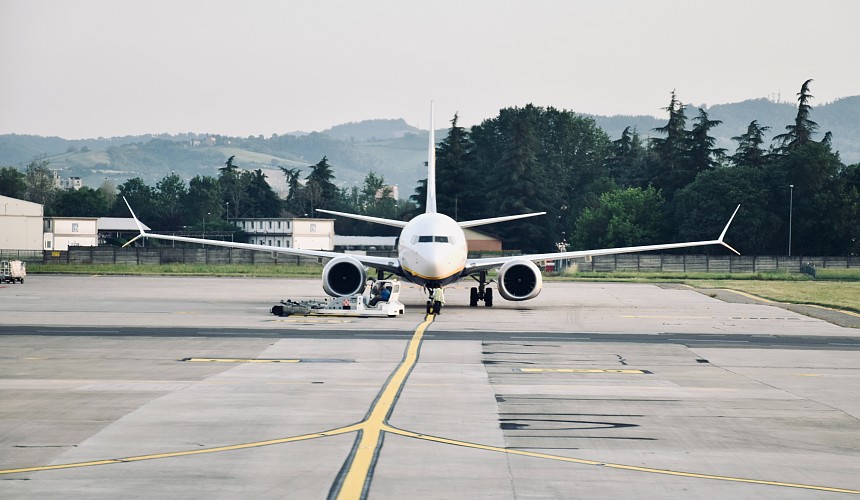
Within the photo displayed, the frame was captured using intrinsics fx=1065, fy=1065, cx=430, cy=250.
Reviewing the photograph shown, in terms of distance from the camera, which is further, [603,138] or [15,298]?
[603,138]

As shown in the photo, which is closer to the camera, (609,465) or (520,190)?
(609,465)

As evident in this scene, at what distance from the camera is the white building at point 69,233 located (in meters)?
149

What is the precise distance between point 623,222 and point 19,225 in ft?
238

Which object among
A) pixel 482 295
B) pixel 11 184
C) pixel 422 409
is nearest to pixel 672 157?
pixel 482 295

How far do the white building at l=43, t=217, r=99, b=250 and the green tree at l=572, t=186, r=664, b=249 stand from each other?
6875 cm

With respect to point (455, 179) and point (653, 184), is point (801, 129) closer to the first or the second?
point (653, 184)

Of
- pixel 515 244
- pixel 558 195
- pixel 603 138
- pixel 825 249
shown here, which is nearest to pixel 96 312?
pixel 825 249

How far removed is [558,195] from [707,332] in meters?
133

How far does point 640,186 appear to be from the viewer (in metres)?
152

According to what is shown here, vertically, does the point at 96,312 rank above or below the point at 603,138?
below

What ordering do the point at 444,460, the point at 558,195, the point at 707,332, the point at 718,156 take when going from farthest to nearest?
the point at 558,195, the point at 718,156, the point at 707,332, the point at 444,460

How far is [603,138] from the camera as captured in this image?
646 feet

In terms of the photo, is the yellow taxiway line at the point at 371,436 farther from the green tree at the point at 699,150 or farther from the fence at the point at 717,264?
the green tree at the point at 699,150

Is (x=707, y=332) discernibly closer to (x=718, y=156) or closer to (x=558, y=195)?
(x=718, y=156)
